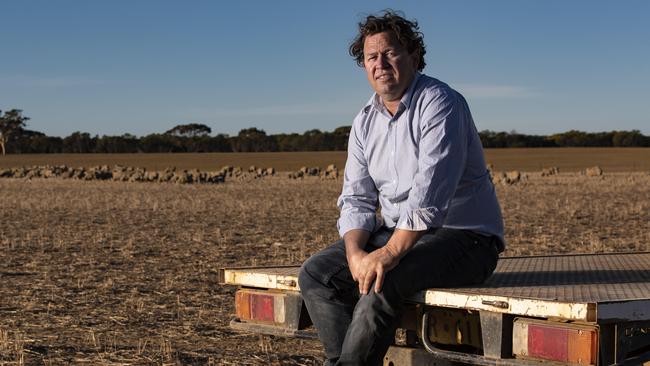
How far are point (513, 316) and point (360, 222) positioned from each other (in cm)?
102

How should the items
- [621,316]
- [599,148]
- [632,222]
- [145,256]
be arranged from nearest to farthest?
[621,316] < [145,256] < [632,222] < [599,148]

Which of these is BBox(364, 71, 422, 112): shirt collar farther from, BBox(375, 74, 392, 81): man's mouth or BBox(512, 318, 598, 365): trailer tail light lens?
BBox(512, 318, 598, 365): trailer tail light lens

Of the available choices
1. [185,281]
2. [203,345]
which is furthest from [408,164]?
[185,281]

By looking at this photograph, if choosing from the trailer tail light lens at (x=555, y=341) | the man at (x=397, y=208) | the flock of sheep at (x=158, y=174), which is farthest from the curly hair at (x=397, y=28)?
the flock of sheep at (x=158, y=174)

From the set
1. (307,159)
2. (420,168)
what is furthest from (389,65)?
(307,159)

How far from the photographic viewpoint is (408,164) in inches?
178

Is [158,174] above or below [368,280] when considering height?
below

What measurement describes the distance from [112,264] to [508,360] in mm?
8894

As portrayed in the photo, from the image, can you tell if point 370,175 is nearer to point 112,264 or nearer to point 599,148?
point 112,264

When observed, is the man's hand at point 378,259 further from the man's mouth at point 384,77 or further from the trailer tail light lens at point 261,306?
the man's mouth at point 384,77

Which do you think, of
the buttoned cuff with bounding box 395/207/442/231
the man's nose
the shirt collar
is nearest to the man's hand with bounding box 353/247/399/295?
the buttoned cuff with bounding box 395/207/442/231

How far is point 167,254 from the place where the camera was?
1309 centimetres

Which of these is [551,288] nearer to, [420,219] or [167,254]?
[420,219]

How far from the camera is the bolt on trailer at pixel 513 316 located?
360 centimetres
